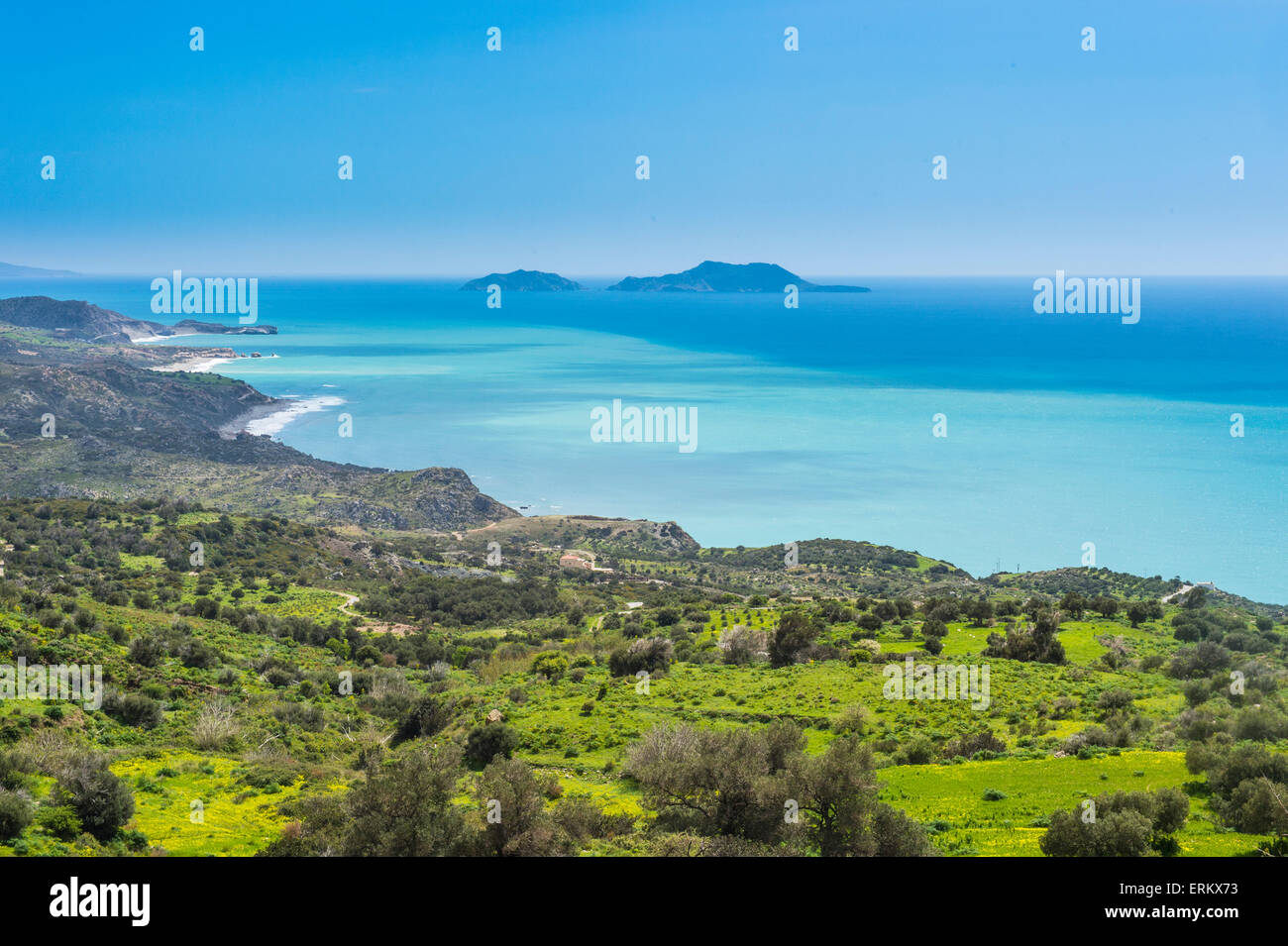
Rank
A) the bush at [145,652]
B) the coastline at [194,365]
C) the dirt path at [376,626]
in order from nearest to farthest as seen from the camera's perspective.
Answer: the bush at [145,652], the dirt path at [376,626], the coastline at [194,365]

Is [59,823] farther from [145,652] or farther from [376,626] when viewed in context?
[376,626]

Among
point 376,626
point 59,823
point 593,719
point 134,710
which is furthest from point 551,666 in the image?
point 59,823

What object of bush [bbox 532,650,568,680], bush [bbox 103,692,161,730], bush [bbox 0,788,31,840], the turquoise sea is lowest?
bush [bbox 532,650,568,680]

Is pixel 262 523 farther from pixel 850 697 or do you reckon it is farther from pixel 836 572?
pixel 850 697

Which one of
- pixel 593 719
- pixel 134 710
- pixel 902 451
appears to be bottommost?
pixel 593 719

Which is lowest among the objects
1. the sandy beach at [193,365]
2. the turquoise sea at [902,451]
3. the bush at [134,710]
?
the bush at [134,710]

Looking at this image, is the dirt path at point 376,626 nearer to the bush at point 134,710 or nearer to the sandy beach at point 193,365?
the bush at point 134,710

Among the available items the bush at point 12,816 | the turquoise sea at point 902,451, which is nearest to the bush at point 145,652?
the bush at point 12,816

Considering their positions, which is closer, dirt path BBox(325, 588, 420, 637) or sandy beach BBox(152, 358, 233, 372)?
dirt path BBox(325, 588, 420, 637)

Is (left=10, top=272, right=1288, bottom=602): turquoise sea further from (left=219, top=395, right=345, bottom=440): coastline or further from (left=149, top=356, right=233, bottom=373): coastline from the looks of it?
(left=149, top=356, right=233, bottom=373): coastline

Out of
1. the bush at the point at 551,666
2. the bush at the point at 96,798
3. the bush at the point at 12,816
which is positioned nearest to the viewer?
the bush at the point at 12,816

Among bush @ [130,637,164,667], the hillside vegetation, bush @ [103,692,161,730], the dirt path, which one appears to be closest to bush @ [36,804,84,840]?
the hillside vegetation

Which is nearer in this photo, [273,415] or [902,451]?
[902,451]
